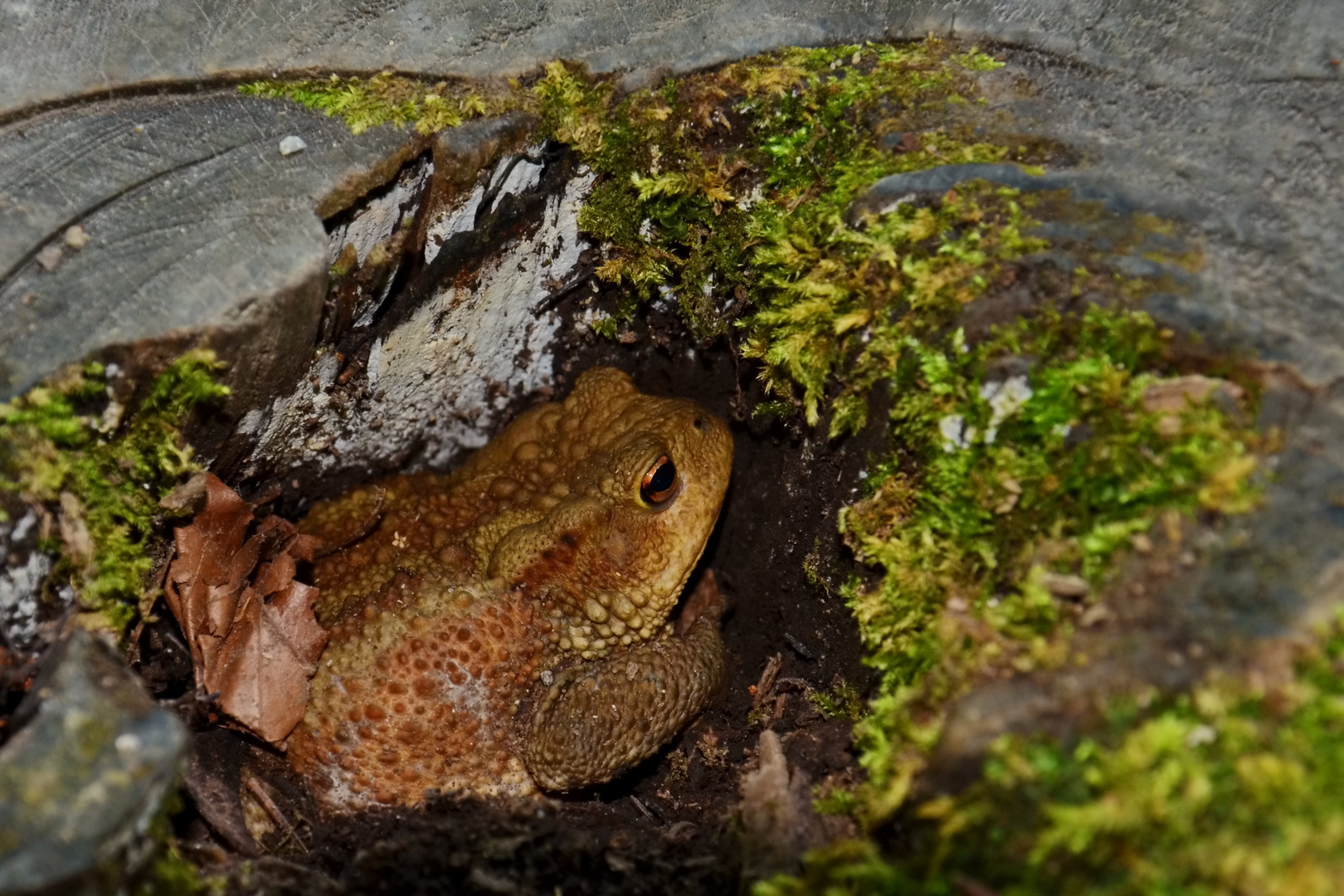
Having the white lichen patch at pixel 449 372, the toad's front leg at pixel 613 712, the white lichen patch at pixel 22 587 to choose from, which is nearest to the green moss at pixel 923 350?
the white lichen patch at pixel 449 372

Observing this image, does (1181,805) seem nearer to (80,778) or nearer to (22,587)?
(80,778)

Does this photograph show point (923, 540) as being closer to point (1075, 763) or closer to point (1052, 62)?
point (1075, 763)

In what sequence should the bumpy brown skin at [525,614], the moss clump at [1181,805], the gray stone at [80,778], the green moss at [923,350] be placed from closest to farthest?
the moss clump at [1181,805] → the gray stone at [80,778] → the green moss at [923,350] → the bumpy brown skin at [525,614]

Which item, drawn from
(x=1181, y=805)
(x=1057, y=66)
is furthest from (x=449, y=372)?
(x=1181, y=805)

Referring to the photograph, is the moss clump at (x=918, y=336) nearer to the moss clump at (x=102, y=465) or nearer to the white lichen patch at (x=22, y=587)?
the moss clump at (x=102, y=465)

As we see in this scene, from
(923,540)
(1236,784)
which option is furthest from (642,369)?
(1236,784)

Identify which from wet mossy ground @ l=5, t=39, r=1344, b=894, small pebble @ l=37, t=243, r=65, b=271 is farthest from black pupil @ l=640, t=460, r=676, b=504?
small pebble @ l=37, t=243, r=65, b=271

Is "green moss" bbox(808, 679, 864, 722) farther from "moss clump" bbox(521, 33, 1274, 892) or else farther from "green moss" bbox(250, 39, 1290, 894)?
"moss clump" bbox(521, 33, 1274, 892)
